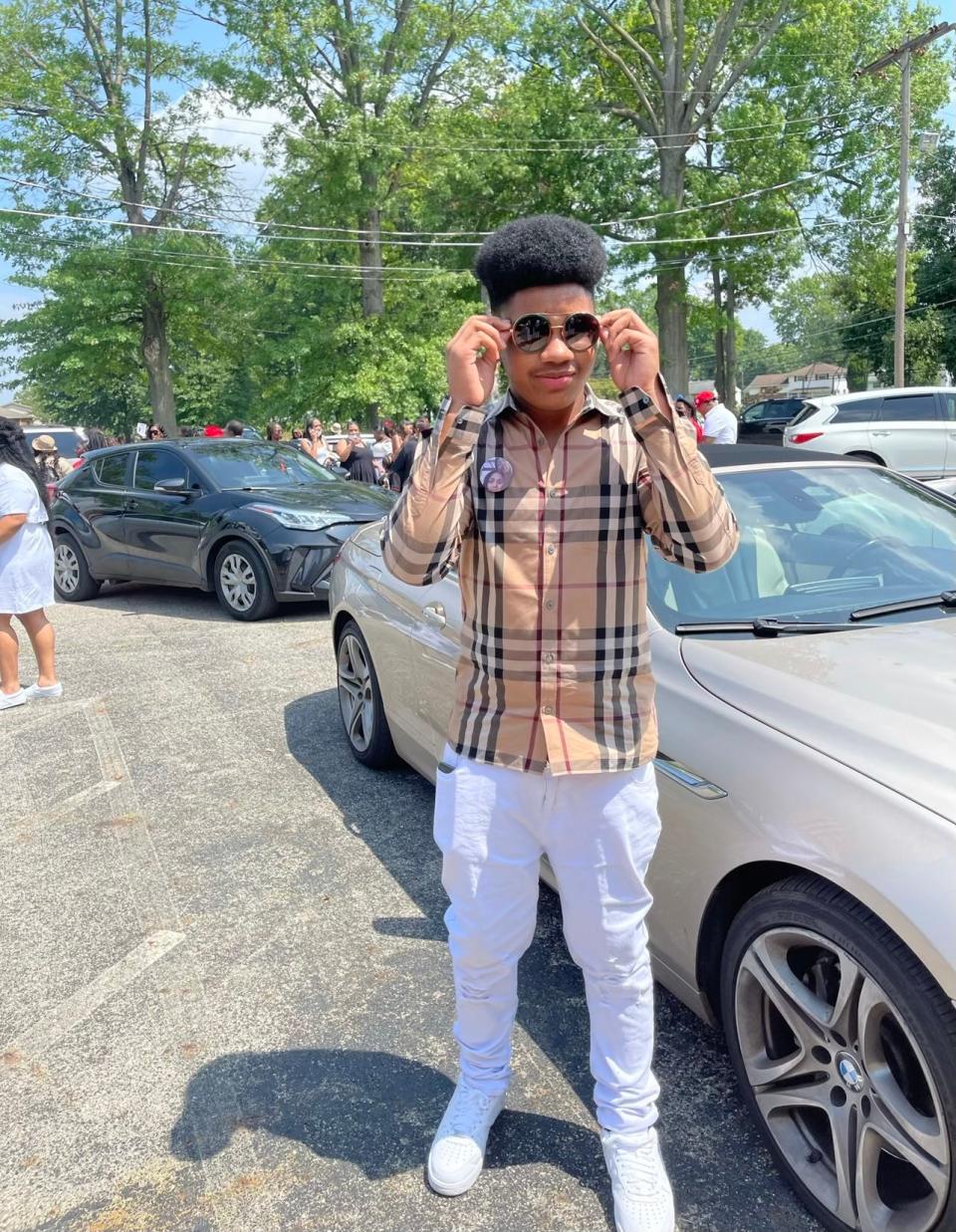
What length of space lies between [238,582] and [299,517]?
2.57ft

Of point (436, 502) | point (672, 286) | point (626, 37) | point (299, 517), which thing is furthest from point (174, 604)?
point (626, 37)

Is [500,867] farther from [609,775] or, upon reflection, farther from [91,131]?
[91,131]

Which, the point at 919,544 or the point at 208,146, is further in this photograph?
the point at 208,146

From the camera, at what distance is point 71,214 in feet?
82.5

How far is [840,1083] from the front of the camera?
1974 millimetres

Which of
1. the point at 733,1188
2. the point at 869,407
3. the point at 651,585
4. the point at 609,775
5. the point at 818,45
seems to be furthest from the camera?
the point at 818,45

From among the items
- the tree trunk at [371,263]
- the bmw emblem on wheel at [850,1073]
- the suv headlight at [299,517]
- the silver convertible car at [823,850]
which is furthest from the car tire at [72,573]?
the tree trunk at [371,263]

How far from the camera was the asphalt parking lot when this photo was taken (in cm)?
218

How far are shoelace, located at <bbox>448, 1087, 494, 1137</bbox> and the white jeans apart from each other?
0.90 feet

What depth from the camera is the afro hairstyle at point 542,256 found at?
1767 mm

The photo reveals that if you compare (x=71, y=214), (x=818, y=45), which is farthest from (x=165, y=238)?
(x=818, y=45)

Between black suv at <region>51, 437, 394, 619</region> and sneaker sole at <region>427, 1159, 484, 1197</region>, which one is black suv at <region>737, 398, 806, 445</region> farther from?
sneaker sole at <region>427, 1159, 484, 1197</region>

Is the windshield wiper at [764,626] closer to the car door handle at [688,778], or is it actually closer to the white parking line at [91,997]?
the car door handle at [688,778]

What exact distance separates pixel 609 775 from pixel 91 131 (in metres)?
28.4
